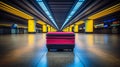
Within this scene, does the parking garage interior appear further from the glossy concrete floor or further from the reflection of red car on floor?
the reflection of red car on floor

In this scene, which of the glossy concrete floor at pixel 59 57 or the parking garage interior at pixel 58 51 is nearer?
the glossy concrete floor at pixel 59 57

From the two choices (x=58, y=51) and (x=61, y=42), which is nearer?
(x=61, y=42)

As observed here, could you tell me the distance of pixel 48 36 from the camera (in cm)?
927

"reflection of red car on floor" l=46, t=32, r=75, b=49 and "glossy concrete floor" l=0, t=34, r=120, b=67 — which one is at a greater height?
"reflection of red car on floor" l=46, t=32, r=75, b=49

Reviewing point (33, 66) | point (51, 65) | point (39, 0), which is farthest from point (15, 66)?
point (39, 0)

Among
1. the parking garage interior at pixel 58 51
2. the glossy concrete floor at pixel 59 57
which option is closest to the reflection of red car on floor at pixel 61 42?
the parking garage interior at pixel 58 51

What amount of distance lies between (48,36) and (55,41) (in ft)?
1.64

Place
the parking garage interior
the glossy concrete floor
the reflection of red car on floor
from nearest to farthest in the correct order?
the glossy concrete floor < the parking garage interior < the reflection of red car on floor

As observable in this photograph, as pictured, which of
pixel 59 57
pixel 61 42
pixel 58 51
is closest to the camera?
pixel 59 57

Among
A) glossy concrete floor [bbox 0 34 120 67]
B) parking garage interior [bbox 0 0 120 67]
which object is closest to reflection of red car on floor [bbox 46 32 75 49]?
parking garage interior [bbox 0 0 120 67]

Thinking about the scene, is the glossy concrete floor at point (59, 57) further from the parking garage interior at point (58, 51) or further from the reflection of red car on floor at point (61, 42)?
the reflection of red car on floor at point (61, 42)

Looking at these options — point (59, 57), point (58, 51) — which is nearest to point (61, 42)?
point (58, 51)

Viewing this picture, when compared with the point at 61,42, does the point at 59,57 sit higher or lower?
lower

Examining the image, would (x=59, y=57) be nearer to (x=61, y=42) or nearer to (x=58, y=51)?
(x=61, y=42)
